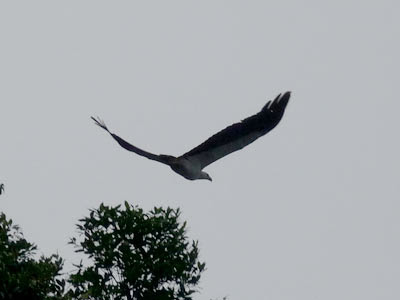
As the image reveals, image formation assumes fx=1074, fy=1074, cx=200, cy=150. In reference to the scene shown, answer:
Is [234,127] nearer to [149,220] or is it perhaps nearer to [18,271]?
[149,220]

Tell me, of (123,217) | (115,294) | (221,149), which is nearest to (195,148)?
(221,149)

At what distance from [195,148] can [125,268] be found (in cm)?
262

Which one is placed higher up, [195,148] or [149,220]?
Result: [195,148]

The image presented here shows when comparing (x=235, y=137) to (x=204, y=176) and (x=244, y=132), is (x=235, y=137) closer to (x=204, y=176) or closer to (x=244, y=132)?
(x=244, y=132)

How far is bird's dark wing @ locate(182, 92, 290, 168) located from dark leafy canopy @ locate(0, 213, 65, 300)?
356 cm

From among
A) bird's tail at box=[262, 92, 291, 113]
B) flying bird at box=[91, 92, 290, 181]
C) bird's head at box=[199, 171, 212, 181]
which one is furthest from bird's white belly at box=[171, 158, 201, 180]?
bird's tail at box=[262, 92, 291, 113]

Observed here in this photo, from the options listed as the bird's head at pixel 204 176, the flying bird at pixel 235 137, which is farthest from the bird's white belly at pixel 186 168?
the bird's head at pixel 204 176

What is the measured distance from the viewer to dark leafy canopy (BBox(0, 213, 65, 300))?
17000mm

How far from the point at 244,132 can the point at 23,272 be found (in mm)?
5092

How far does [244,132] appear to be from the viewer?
19.9 metres

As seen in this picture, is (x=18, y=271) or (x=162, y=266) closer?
(x=18, y=271)

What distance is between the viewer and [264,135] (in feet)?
65.4

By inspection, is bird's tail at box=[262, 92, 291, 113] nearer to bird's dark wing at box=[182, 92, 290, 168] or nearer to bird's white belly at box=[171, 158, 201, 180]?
bird's dark wing at box=[182, 92, 290, 168]

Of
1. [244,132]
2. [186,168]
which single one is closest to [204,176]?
[186,168]
